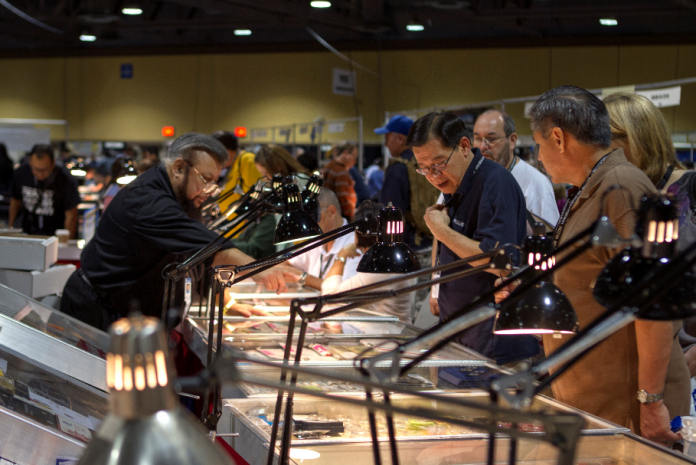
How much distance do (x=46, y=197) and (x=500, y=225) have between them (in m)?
5.60

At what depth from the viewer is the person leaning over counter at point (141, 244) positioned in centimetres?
288

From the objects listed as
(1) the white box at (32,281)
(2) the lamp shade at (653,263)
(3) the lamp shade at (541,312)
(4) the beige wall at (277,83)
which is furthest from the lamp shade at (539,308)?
(4) the beige wall at (277,83)

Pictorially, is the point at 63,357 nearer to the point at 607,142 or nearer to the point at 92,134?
the point at 607,142

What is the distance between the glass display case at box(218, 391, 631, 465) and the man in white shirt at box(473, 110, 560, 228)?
1.88 meters

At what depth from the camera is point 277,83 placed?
617 inches

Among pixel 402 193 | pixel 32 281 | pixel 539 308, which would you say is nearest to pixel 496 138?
pixel 402 193

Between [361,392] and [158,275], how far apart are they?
1.34 metres

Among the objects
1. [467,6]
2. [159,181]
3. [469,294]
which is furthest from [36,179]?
[467,6]

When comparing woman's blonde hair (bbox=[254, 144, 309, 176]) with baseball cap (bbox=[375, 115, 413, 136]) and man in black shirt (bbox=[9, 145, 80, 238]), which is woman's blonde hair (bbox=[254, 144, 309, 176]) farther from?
man in black shirt (bbox=[9, 145, 80, 238])

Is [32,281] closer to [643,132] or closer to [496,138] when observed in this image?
[496,138]

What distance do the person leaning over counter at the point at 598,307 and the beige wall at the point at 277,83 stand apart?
1134 centimetres

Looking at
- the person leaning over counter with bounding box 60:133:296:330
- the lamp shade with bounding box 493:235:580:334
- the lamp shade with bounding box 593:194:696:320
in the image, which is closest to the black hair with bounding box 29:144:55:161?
the person leaning over counter with bounding box 60:133:296:330

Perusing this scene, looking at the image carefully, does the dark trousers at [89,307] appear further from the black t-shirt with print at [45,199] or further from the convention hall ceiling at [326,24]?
the convention hall ceiling at [326,24]

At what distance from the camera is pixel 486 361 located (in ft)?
7.99
